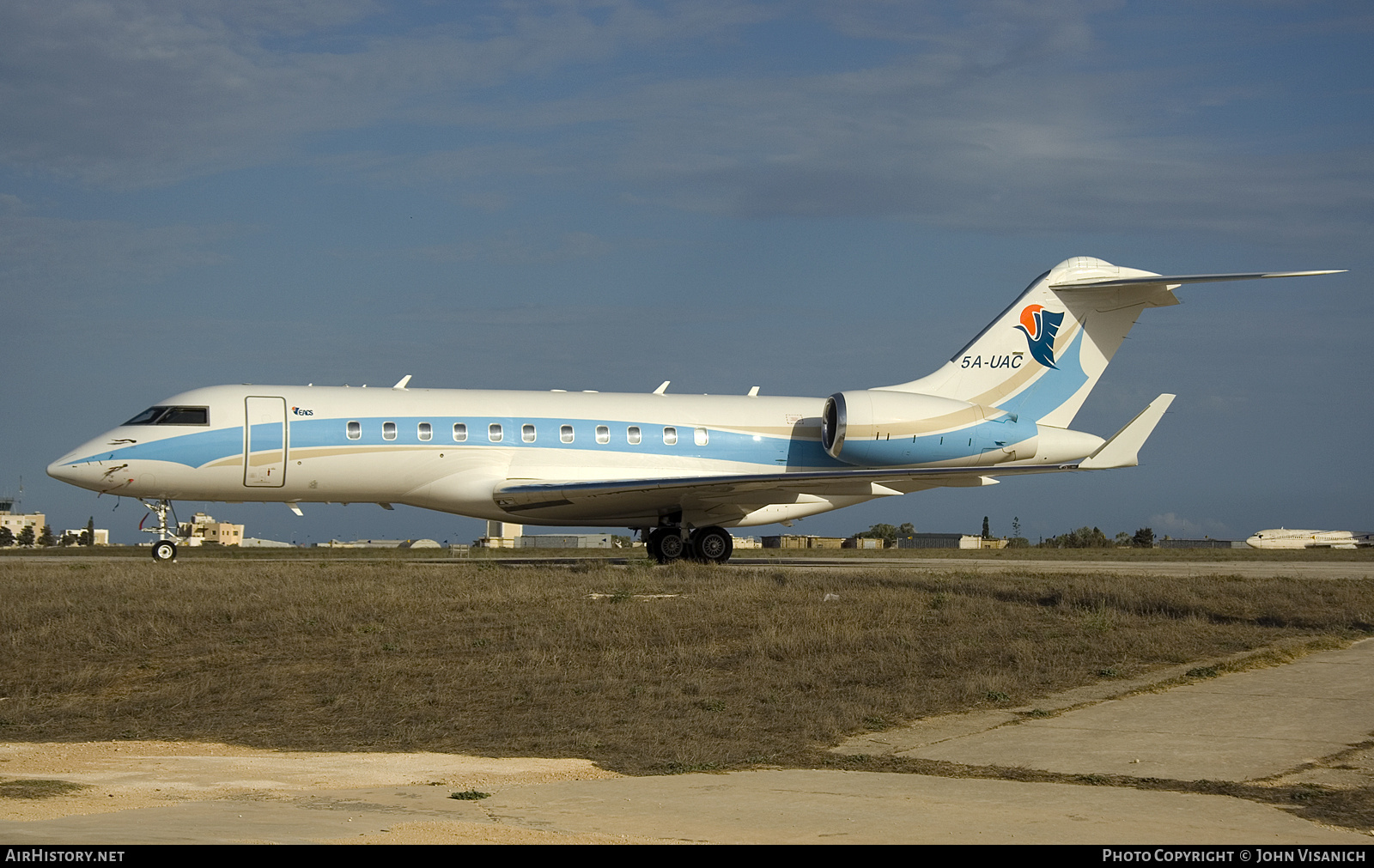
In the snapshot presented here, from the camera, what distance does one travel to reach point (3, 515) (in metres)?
90.5

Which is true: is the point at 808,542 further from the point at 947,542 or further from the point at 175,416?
the point at 175,416

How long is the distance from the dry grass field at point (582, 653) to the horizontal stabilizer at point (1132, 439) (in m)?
5.39

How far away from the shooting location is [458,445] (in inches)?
992

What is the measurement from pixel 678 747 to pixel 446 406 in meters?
17.1

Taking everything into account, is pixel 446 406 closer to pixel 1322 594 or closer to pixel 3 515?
pixel 1322 594

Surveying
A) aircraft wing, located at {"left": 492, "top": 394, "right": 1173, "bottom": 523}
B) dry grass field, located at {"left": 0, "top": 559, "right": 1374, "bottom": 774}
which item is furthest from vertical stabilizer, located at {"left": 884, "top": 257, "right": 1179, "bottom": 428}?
dry grass field, located at {"left": 0, "top": 559, "right": 1374, "bottom": 774}

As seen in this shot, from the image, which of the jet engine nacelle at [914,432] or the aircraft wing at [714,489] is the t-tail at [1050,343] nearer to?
the jet engine nacelle at [914,432]

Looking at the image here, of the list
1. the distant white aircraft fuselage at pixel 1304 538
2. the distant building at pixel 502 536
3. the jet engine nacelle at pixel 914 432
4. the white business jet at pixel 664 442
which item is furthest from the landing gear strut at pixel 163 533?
the distant white aircraft fuselage at pixel 1304 538

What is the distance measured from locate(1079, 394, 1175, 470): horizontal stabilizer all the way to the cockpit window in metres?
17.5

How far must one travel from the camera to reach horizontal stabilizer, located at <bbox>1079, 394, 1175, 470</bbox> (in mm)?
24641

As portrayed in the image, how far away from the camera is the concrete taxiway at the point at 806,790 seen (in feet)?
21.0

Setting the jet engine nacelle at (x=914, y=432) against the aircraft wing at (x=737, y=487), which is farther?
the jet engine nacelle at (x=914, y=432)

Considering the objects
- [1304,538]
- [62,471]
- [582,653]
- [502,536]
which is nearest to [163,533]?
[62,471]
